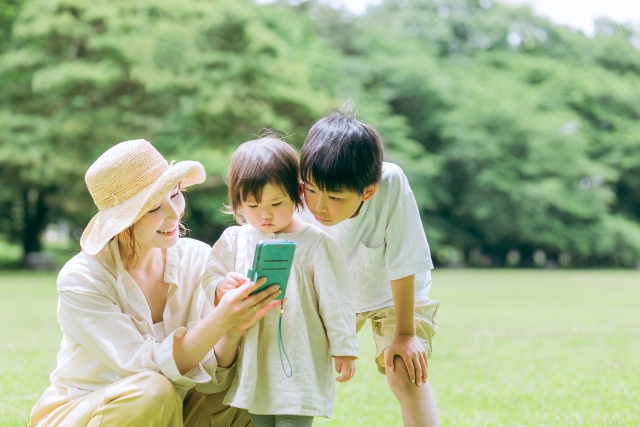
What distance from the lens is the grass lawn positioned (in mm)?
4211

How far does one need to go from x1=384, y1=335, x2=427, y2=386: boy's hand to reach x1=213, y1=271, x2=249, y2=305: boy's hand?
663 mm

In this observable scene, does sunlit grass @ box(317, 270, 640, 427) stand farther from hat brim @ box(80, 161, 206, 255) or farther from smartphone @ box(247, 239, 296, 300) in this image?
hat brim @ box(80, 161, 206, 255)

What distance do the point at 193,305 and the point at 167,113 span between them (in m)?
17.2

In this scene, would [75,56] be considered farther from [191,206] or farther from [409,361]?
[409,361]

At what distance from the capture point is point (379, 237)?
9.10 ft

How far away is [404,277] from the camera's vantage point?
2.66 m

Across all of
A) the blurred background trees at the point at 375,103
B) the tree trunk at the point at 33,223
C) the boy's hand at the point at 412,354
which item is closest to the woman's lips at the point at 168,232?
the boy's hand at the point at 412,354

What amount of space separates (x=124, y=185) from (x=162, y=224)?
0.65 ft

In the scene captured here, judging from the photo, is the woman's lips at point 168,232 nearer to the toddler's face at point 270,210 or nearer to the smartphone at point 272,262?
the toddler's face at point 270,210

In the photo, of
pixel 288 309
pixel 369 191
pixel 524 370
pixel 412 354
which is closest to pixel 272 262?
pixel 288 309

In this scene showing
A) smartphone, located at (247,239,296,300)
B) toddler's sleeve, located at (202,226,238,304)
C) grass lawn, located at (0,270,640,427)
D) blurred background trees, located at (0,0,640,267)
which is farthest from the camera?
blurred background trees, located at (0,0,640,267)

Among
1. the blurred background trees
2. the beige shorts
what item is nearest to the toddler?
the beige shorts

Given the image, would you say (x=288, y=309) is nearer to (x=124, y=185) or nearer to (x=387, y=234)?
(x=387, y=234)

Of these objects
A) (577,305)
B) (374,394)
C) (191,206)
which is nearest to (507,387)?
(374,394)
